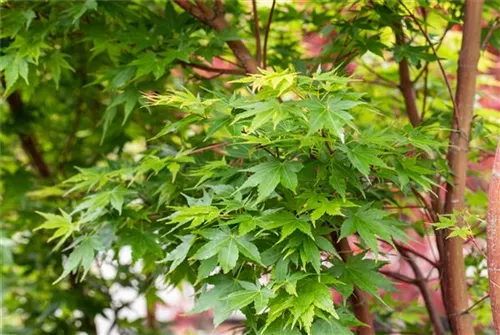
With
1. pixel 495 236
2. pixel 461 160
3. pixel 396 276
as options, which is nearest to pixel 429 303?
pixel 396 276

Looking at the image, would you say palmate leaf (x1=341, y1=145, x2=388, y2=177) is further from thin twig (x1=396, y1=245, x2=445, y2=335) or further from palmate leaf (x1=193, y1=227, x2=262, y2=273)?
thin twig (x1=396, y1=245, x2=445, y2=335)

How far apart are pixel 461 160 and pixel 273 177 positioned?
0.74 m

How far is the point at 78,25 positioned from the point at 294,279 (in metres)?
0.96

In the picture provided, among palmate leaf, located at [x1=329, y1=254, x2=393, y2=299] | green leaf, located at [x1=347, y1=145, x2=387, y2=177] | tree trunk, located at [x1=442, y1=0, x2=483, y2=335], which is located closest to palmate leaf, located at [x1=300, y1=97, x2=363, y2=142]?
green leaf, located at [x1=347, y1=145, x2=387, y2=177]

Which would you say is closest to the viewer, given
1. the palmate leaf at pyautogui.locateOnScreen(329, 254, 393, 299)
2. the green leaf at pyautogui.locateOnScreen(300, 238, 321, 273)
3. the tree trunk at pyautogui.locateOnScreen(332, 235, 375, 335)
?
the green leaf at pyautogui.locateOnScreen(300, 238, 321, 273)

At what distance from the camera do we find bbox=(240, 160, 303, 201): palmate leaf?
1.38 m

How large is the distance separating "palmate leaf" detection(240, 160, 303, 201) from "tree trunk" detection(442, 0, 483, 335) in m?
0.62

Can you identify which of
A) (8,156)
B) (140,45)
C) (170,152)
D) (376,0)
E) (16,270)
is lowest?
(16,270)

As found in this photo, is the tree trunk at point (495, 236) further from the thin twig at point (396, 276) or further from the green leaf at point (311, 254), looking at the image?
the thin twig at point (396, 276)

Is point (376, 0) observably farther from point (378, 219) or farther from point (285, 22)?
point (378, 219)

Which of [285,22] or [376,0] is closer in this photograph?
[376,0]

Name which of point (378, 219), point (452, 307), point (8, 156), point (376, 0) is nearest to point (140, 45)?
point (376, 0)

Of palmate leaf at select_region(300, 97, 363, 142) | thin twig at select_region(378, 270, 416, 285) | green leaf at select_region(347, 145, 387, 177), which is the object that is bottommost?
thin twig at select_region(378, 270, 416, 285)

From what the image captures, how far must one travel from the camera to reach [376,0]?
6.40 ft
